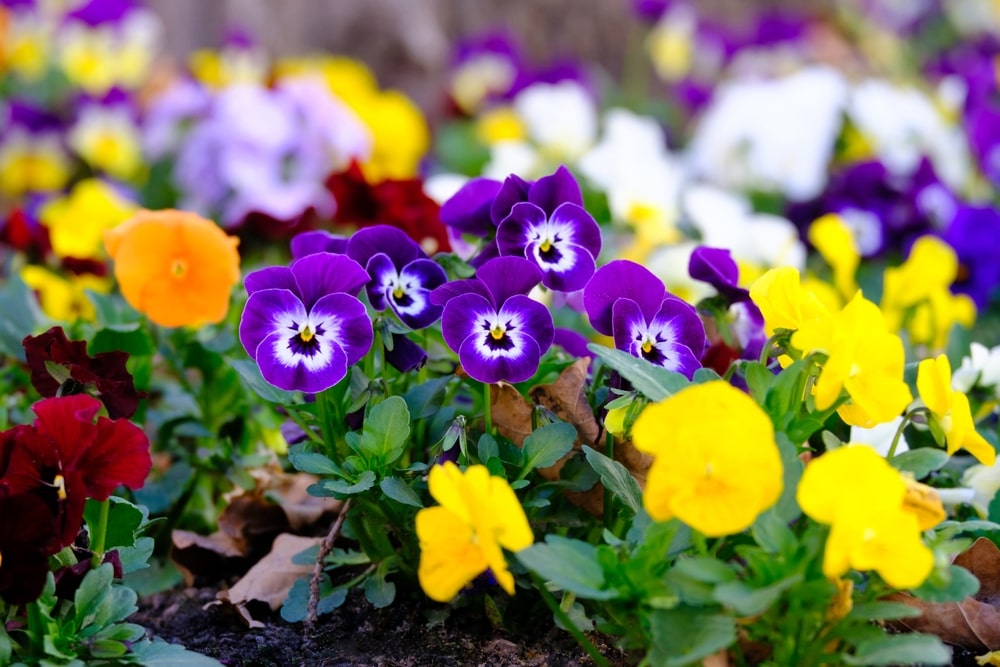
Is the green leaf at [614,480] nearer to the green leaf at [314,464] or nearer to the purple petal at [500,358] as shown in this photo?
the purple petal at [500,358]

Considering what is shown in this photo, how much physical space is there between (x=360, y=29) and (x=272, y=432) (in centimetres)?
390

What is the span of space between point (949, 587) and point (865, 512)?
0.17m

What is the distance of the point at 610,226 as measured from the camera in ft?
10.00

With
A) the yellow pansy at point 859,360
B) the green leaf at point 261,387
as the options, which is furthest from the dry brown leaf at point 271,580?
the yellow pansy at point 859,360

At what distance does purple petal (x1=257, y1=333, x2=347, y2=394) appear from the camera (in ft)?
3.86

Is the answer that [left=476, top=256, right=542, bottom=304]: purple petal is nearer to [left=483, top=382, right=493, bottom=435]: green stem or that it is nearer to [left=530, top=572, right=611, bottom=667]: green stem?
[left=483, top=382, right=493, bottom=435]: green stem

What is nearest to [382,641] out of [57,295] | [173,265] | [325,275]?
[325,275]

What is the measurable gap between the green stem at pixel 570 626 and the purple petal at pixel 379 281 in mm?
360

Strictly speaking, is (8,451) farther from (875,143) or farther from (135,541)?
(875,143)

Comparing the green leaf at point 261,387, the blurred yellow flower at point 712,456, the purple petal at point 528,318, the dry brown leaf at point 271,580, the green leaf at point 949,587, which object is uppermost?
the purple petal at point 528,318

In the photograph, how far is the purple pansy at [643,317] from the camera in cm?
121

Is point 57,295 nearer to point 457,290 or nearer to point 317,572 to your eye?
point 317,572

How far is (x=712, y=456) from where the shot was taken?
0.93 meters

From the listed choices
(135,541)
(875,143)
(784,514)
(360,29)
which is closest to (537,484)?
(784,514)
